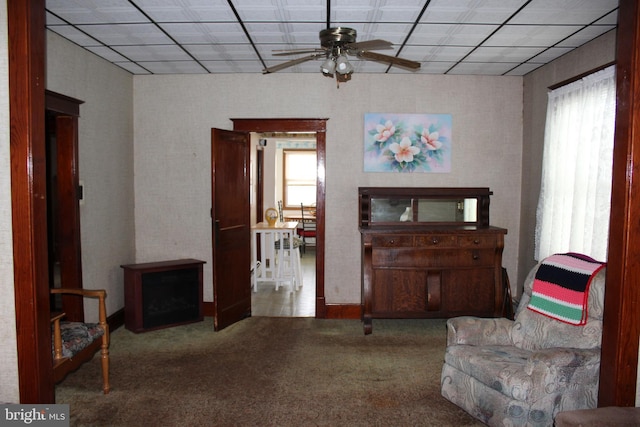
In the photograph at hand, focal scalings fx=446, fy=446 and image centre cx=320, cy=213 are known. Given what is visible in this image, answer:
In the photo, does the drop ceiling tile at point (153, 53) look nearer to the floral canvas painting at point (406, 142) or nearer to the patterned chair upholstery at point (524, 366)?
the floral canvas painting at point (406, 142)

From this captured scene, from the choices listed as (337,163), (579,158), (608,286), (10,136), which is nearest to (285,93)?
(337,163)

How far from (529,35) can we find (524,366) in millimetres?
2615

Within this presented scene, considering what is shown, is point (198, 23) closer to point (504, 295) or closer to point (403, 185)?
point (403, 185)

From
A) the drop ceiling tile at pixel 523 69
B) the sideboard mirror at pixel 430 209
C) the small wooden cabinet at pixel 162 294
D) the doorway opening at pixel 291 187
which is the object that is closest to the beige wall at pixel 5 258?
the small wooden cabinet at pixel 162 294

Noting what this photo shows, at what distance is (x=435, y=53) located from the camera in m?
4.12

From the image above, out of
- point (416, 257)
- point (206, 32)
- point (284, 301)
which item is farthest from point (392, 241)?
point (206, 32)

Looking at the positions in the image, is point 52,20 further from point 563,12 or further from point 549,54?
point 549,54

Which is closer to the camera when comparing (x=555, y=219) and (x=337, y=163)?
(x=555, y=219)

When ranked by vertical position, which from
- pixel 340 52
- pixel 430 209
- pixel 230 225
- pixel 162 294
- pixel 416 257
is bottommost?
pixel 162 294

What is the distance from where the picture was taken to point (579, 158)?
3756mm

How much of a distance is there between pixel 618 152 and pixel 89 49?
13.7 feet

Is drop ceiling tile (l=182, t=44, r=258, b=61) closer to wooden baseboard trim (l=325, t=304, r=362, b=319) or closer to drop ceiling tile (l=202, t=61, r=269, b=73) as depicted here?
drop ceiling tile (l=202, t=61, r=269, b=73)

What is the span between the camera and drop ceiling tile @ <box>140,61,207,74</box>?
447 cm

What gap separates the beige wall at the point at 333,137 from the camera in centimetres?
486
